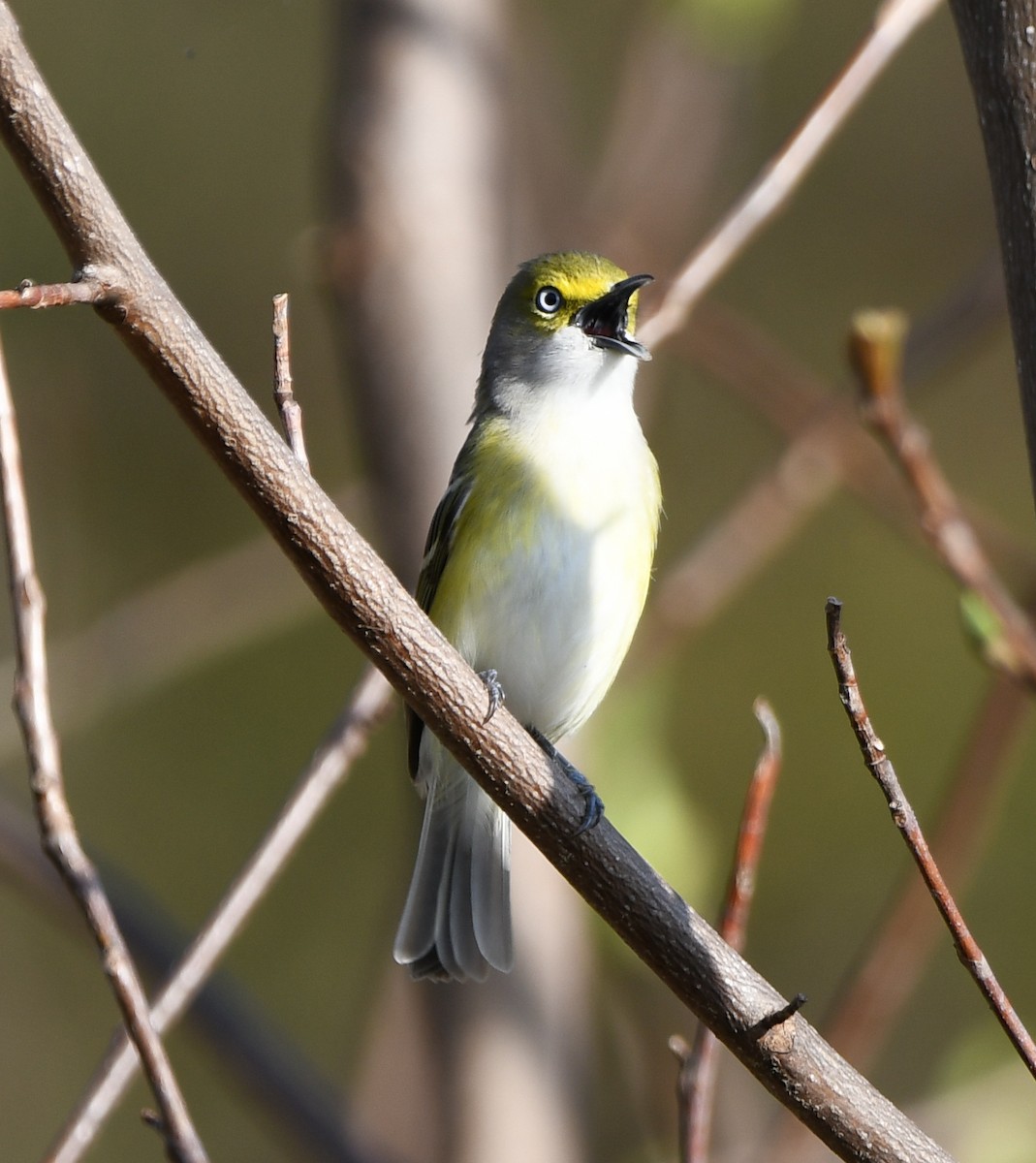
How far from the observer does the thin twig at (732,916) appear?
2.01m

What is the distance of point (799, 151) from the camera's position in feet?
8.42

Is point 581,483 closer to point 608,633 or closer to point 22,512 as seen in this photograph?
point 608,633

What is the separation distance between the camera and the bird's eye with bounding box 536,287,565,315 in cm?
358

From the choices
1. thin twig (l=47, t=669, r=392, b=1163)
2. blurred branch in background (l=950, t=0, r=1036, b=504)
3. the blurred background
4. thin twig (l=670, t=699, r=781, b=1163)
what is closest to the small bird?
Answer: the blurred background

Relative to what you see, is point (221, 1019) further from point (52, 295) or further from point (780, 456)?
point (52, 295)

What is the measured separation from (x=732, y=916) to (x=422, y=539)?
2.24m

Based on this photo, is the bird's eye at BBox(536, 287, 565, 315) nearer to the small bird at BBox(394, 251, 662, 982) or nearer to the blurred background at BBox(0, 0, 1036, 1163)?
the small bird at BBox(394, 251, 662, 982)

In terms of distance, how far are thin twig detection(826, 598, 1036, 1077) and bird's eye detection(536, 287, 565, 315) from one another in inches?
82.8

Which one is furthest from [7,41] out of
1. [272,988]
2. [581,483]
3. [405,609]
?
[272,988]

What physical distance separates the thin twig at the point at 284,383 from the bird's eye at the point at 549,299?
61.8 inches

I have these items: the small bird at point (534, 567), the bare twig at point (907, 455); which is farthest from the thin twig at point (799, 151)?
the small bird at point (534, 567)

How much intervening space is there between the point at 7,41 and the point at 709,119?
3.84 meters

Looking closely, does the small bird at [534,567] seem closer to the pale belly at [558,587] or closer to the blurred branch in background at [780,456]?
the pale belly at [558,587]

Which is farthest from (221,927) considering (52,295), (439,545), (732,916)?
(439,545)
